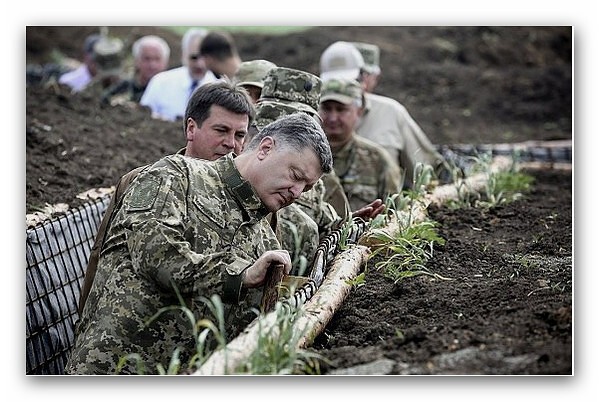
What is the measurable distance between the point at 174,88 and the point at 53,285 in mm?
3896

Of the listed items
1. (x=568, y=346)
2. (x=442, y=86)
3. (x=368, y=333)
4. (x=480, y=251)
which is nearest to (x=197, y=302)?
(x=368, y=333)

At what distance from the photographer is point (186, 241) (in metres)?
3.64

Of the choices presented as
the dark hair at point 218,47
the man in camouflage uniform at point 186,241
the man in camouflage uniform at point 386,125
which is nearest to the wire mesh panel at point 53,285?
the man in camouflage uniform at point 186,241

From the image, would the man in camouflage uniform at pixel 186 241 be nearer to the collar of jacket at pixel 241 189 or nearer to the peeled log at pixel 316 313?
the collar of jacket at pixel 241 189

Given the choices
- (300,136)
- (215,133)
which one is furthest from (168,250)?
(215,133)

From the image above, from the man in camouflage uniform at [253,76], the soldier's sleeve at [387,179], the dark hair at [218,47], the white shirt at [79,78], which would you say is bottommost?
the soldier's sleeve at [387,179]

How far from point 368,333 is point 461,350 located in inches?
20.5

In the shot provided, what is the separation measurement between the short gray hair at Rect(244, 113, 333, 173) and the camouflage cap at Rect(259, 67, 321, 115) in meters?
1.41

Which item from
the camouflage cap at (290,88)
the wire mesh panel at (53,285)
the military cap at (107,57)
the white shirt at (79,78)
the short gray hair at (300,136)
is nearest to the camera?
the short gray hair at (300,136)

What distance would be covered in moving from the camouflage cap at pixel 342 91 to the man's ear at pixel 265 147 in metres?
2.73

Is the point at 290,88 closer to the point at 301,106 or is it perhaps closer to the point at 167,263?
the point at 301,106

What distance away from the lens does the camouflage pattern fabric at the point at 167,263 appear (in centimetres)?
358
